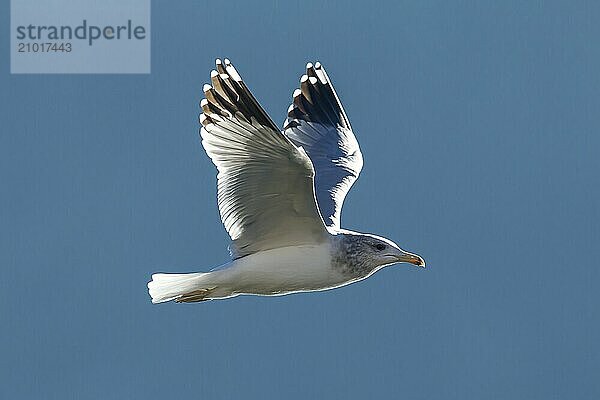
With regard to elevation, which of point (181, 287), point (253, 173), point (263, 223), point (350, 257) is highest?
point (253, 173)

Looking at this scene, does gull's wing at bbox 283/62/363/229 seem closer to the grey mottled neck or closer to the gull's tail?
the grey mottled neck

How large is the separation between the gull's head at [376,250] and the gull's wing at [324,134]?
43.9 inches

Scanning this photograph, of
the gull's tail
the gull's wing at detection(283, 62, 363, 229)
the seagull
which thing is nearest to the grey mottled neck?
the seagull

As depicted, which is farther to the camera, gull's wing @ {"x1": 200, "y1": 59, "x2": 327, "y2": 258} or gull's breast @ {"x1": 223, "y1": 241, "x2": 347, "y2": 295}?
gull's breast @ {"x1": 223, "y1": 241, "x2": 347, "y2": 295}

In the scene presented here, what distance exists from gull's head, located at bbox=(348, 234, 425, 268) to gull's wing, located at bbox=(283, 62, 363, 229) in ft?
3.66

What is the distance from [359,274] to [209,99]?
4.89ft

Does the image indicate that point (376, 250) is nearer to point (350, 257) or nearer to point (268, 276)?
point (350, 257)

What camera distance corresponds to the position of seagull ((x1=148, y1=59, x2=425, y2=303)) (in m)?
7.31

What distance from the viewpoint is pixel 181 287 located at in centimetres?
790

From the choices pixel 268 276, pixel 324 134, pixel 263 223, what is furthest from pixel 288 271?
pixel 324 134

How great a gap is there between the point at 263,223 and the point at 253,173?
0.49 m

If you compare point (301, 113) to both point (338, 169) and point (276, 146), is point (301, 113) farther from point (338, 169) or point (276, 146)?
point (276, 146)

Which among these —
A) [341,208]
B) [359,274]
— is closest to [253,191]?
[359,274]

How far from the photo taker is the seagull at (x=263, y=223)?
7309 millimetres
